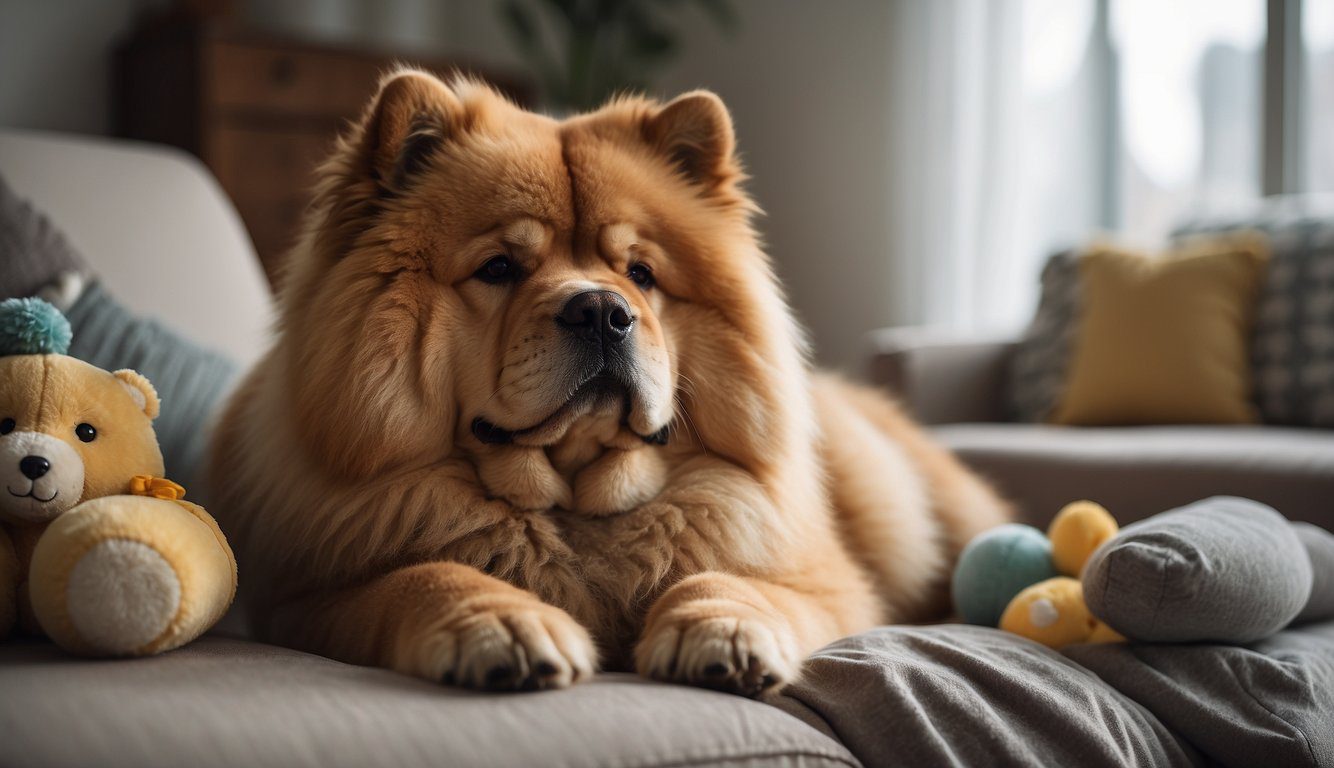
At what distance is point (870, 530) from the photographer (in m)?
1.84

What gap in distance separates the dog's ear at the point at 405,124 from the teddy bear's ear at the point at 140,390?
38 cm

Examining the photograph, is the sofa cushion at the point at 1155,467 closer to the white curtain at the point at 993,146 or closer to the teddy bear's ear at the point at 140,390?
the white curtain at the point at 993,146

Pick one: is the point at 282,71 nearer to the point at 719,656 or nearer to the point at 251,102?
the point at 251,102

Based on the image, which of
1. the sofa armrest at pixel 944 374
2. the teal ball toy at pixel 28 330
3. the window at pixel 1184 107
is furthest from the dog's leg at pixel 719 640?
the window at pixel 1184 107

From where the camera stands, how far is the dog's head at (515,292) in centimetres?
132

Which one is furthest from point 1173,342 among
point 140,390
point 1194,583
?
point 140,390

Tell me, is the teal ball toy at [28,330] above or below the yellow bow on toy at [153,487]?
above

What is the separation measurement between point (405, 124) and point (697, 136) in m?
0.43

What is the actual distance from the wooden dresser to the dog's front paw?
3.53m

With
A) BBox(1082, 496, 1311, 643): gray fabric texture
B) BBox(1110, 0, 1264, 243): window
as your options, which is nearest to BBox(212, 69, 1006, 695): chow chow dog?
BBox(1082, 496, 1311, 643): gray fabric texture

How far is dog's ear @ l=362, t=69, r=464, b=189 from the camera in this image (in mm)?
1390

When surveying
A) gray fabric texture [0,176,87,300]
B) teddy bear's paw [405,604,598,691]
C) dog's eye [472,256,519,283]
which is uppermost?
→ gray fabric texture [0,176,87,300]

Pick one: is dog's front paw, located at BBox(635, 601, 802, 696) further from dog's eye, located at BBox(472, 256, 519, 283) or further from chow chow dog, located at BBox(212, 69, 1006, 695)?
dog's eye, located at BBox(472, 256, 519, 283)

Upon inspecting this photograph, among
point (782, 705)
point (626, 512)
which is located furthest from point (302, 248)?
point (782, 705)
